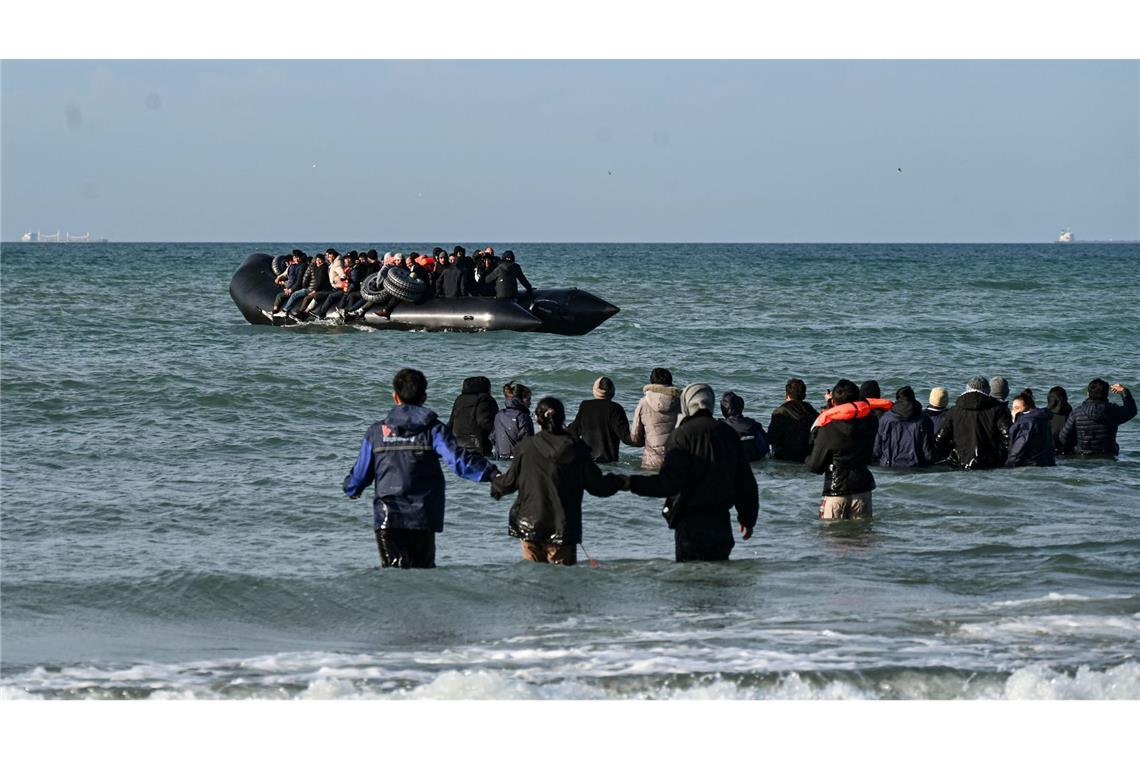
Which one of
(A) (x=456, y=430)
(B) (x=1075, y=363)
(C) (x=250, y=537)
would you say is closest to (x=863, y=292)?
(B) (x=1075, y=363)

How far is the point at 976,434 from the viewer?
1265 centimetres

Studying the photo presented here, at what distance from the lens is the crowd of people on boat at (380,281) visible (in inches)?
1000

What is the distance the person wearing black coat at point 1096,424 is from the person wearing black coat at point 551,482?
284 inches

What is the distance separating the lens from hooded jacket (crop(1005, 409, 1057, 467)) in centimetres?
1248

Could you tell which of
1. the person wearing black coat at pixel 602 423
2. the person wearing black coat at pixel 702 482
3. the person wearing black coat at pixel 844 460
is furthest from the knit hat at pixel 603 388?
the person wearing black coat at pixel 702 482

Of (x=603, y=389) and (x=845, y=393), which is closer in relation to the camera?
(x=845, y=393)

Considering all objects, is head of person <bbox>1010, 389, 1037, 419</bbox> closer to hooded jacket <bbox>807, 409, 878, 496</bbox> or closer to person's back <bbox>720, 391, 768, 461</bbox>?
person's back <bbox>720, 391, 768, 461</bbox>

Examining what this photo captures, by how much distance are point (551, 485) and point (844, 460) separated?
2.59m

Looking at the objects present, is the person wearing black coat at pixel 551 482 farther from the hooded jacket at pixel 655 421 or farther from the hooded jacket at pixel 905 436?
the hooded jacket at pixel 905 436

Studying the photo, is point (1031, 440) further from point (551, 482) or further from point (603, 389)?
point (551, 482)

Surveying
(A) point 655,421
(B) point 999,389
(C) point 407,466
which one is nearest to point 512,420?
(A) point 655,421

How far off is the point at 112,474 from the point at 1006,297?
38373 millimetres

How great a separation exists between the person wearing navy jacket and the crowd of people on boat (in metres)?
17.6

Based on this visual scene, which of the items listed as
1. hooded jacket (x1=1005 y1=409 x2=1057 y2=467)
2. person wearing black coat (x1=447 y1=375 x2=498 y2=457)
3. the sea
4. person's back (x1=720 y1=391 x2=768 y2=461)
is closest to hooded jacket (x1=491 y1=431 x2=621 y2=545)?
the sea
